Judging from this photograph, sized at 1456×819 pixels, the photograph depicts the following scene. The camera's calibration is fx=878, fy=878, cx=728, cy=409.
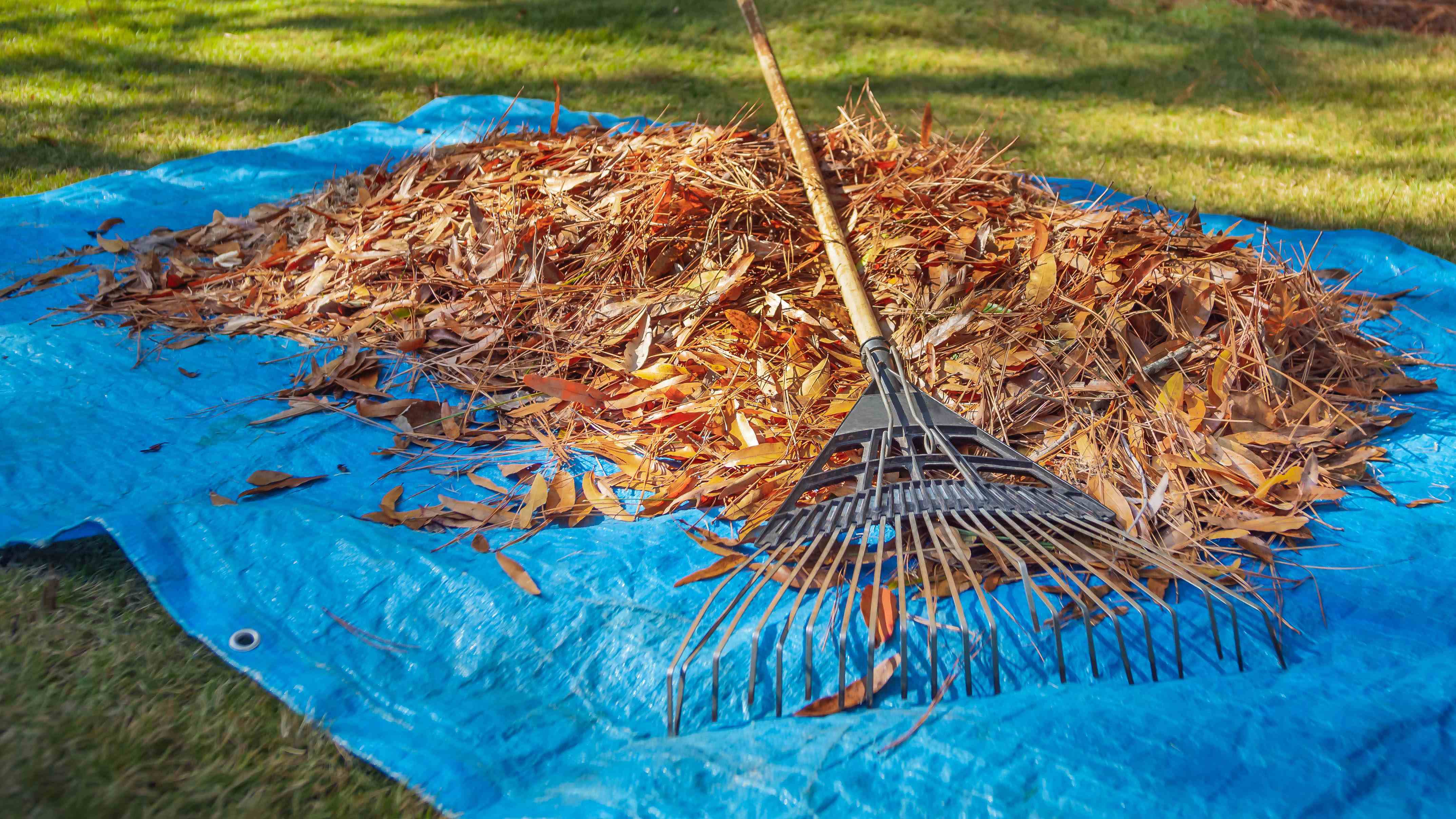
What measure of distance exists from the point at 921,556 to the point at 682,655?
0.42 meters

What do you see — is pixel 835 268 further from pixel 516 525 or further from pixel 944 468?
pixel 516 525

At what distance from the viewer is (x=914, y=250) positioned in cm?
229

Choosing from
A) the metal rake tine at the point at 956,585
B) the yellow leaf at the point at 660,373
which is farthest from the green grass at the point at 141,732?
the yellow leaf at the point at 660,373

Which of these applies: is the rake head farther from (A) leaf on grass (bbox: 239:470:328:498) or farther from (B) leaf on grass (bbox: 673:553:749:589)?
(A) leaf on grass (bbox: 239:470:328:498)

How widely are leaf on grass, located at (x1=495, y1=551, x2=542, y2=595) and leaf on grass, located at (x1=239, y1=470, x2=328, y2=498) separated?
52cm

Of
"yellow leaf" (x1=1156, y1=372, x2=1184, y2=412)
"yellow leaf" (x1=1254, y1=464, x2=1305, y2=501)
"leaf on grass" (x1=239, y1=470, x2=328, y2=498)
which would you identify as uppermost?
"yellow leaf" (x1=1156, y1=372, x2=1184, y2=412)

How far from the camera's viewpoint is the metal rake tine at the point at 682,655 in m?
1.32

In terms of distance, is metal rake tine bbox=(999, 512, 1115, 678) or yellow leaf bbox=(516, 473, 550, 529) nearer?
metal rake tine bbox=(999, 512, 1115, 678)

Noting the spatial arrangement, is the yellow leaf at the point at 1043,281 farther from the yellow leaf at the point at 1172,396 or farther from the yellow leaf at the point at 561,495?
the yellow leaf at the point at 561,495

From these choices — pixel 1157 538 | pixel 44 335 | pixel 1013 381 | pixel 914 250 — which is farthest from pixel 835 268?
pixel 44 335

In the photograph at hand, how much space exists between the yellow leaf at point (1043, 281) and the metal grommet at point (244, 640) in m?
1.78

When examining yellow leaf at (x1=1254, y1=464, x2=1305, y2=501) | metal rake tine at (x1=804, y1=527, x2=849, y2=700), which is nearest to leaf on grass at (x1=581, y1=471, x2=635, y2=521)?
metal rake tine at (x1=804, y1=527, x2=849, y2=700)

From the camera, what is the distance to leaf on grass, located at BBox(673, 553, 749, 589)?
160 centimetres

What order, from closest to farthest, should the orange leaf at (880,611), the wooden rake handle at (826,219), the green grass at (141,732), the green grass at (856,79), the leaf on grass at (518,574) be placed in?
the green grass at (141,732) < the orange leaf at (880,611) < the leaf on grass at (518,574) < the wooden rake handle at (826,219) < the green grass at (856,79)
